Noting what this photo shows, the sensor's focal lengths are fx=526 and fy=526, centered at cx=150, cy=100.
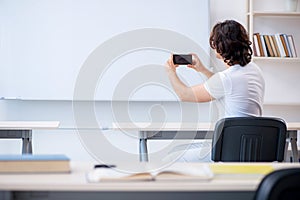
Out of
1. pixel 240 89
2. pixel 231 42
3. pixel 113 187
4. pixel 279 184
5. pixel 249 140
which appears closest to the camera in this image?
pixel 279 184

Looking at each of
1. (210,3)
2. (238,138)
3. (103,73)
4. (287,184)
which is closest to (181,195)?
(287,184)

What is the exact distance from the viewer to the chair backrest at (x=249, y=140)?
2650mm

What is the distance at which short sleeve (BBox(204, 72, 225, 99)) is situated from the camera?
114 inches

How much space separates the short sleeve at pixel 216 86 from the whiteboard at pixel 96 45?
1.90 m

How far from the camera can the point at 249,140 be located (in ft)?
8.82

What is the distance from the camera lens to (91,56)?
4.77 m

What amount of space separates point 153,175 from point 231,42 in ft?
5.33

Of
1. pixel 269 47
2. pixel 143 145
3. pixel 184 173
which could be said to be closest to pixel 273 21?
pixel 269 47

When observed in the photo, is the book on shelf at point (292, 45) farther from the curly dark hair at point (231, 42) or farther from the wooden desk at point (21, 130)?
the wooden desk at point (21, 130)

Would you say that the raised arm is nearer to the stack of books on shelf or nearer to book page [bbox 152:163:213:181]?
book page [bbox 152:163:213:181]

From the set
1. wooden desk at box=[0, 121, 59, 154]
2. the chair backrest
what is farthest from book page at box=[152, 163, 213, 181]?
wooden desk at box=[0, 121, 59, 154]

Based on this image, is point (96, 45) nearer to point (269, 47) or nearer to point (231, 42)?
point (269, 47)

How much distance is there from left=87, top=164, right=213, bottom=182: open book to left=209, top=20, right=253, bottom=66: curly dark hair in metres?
1.43

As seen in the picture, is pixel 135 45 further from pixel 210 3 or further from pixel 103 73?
pixel 210 3
